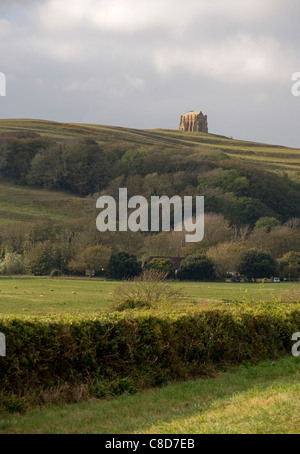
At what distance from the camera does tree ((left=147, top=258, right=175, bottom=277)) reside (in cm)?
8025

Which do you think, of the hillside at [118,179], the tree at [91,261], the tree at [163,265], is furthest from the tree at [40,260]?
the hillside at [118,179]

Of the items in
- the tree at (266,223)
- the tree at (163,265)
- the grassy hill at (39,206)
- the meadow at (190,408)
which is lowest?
the tree at (163,265)

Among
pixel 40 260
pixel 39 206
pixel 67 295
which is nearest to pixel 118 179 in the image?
pixel 39 206

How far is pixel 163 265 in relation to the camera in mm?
81438

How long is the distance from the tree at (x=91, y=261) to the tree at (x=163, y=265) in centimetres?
582

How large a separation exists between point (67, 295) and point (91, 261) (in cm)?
2779

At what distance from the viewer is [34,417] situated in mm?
9859

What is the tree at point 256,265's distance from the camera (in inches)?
3238

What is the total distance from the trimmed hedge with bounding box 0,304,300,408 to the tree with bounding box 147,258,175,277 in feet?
208

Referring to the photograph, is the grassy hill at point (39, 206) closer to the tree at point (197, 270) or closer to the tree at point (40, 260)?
the tree at point (40, 260)

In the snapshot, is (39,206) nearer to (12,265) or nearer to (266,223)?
(266,223)

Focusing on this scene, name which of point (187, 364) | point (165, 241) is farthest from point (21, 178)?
point (187, 364)

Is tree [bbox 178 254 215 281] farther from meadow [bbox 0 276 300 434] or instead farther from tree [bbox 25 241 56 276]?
meadow [bbox 0 276 300 434]
